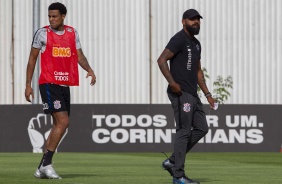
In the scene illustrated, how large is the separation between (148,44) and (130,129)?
8.68 meters

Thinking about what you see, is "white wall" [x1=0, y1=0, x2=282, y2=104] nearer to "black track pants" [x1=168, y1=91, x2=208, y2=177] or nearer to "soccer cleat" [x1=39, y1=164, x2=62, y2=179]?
"soccer cleat" [x1=39, y1=164, x2=62, y2=179]

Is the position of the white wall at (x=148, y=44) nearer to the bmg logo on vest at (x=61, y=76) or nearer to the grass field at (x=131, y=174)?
the grass field at (x=131, y=174)

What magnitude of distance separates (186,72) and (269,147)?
14.8 metres

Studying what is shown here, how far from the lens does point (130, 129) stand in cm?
2650

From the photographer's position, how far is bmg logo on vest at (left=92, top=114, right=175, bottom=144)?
86.5 feet

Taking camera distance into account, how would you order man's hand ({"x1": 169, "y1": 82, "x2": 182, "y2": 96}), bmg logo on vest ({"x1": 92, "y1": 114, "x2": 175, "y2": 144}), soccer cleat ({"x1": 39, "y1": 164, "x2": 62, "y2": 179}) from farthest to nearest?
1. bmg logo on vest ({"x1": 92, "y1": 114, "x2": 175, "y2": 144})
2. soccer cleat ({"x1": 39, "y1": 164, "x2": 62, "y2": 179})
3. man's hand ({"x1": 169, "y1": 82, "x2": 182, "y2": 96})

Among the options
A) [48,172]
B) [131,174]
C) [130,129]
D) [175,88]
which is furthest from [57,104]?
[130,129]

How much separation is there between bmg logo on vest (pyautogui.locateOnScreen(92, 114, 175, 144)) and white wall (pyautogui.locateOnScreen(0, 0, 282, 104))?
26.6 ft

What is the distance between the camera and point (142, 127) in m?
26.5

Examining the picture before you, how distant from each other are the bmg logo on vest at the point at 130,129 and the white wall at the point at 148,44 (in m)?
8.11

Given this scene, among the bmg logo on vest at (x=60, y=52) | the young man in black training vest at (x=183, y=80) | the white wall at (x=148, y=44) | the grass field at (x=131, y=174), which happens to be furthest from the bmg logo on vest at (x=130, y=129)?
the young man in black training vest at (x=183, y=80)

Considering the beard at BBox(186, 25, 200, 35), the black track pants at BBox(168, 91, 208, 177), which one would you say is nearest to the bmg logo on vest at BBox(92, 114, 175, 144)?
the black track pants at BBox(168, 91, 208, 177)

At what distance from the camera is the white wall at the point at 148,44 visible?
114 ft

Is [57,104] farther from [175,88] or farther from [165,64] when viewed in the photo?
[175,88]
